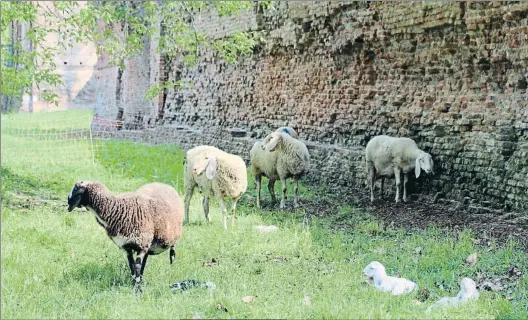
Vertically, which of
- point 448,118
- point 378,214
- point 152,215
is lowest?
point 378,214

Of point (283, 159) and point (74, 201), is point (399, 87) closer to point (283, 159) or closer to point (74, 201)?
point (283, 159)

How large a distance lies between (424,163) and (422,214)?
0.88m

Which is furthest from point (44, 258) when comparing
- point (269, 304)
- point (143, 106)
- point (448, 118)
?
point (143, 106)

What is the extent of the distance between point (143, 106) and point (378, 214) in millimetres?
15890

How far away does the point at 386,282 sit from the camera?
5867 mm

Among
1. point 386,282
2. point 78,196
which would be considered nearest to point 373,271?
point 386,282

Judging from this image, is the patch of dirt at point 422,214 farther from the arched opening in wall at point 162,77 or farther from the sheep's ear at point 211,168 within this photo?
Answer: the arched opening in wall at point 162,77

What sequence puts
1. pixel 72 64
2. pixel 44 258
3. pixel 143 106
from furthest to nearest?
pixel 72 64
pixel 143 106
pixel 44 258

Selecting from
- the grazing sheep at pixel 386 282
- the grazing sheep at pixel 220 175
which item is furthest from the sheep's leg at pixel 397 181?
the grazing sheep at pixel 386 282

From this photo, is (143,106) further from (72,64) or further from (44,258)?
(44,258)

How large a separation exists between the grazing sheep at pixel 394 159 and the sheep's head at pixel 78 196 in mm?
→ 6204

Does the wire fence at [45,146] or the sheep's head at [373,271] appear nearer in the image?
the sheep's head at [373,271]

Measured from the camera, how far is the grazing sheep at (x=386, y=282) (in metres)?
5.74

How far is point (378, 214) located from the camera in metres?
10.3
